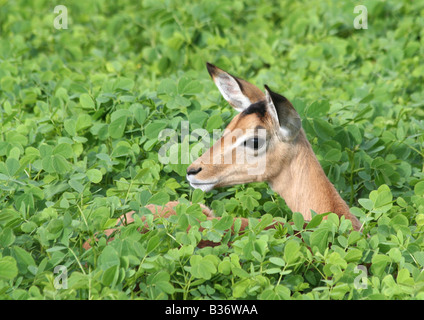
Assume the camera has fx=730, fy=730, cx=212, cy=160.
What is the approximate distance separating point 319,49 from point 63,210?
400cm

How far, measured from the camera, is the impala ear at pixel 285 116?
3895 millimetres

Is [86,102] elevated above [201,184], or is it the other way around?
[86,102]

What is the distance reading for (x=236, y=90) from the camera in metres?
4.41

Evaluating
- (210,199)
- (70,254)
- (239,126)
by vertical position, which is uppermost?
(239,126)

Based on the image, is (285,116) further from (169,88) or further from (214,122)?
(169,88)

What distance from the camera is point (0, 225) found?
3.73 m

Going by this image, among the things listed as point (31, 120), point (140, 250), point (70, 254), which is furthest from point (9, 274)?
point (31, 120)

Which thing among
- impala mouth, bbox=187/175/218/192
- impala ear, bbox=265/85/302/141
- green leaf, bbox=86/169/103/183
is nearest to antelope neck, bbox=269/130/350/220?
impala ear, bbox=265/85/302/141

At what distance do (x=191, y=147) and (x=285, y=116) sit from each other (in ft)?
2.74

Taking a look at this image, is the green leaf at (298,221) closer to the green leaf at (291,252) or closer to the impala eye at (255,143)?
the green leaf at (291,252)

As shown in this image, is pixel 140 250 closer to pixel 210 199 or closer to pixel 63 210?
pixel 63 210

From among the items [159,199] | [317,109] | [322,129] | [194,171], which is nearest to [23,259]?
[159,199]

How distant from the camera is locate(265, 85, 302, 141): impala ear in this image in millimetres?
3895

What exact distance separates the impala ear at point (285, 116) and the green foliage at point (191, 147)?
52 centimetres
